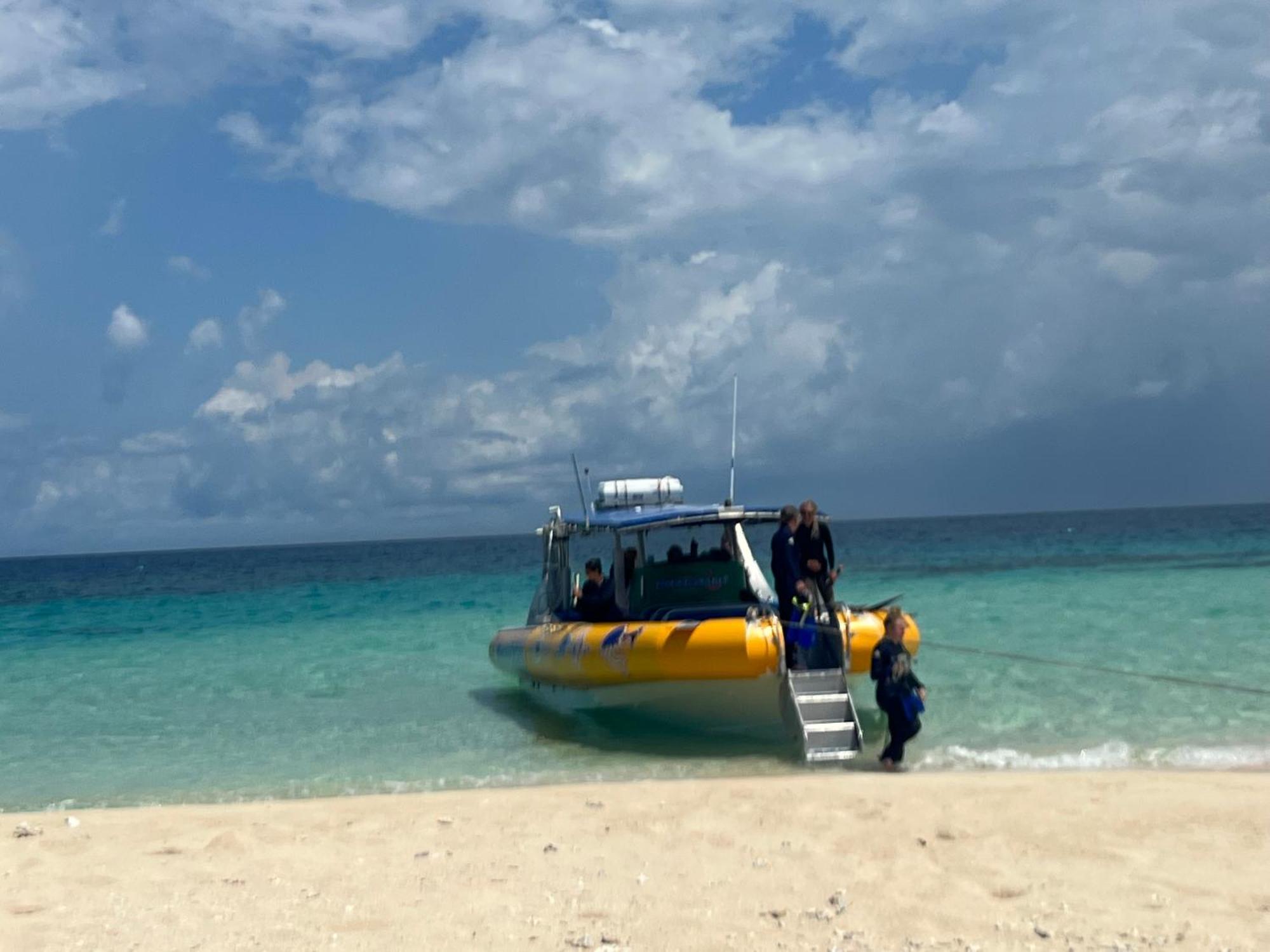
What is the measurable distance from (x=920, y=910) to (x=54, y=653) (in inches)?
809

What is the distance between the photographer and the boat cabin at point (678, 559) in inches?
405

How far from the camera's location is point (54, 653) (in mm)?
21703

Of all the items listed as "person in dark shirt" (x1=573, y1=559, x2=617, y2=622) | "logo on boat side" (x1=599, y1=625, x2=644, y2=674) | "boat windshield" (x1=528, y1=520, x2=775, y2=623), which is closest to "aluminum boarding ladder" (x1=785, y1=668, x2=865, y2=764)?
"logo on boat side" (x1=599, y1=625, x2=644, y2=674)

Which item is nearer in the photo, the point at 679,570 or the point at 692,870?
the point at 692,870

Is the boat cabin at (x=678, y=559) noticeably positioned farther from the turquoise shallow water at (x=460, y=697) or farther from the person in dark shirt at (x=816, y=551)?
the turquoise shallow water at (x=460, y=697)

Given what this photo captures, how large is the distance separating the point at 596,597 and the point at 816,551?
2.24 m

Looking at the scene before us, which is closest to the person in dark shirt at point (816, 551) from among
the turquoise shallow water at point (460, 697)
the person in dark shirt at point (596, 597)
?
the turquoise shallow water at point (460, 697)

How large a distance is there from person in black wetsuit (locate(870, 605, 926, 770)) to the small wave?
12.7 inches

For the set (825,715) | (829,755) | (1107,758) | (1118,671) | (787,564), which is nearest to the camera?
(829,755)

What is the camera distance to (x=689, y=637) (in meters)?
9.33

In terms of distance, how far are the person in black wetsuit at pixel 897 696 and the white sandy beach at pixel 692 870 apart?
644mm

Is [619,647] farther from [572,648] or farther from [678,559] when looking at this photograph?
[678,559]

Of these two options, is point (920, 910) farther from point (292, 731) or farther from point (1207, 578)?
point (1207, 578)

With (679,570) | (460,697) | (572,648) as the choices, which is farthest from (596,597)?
(460,697)
